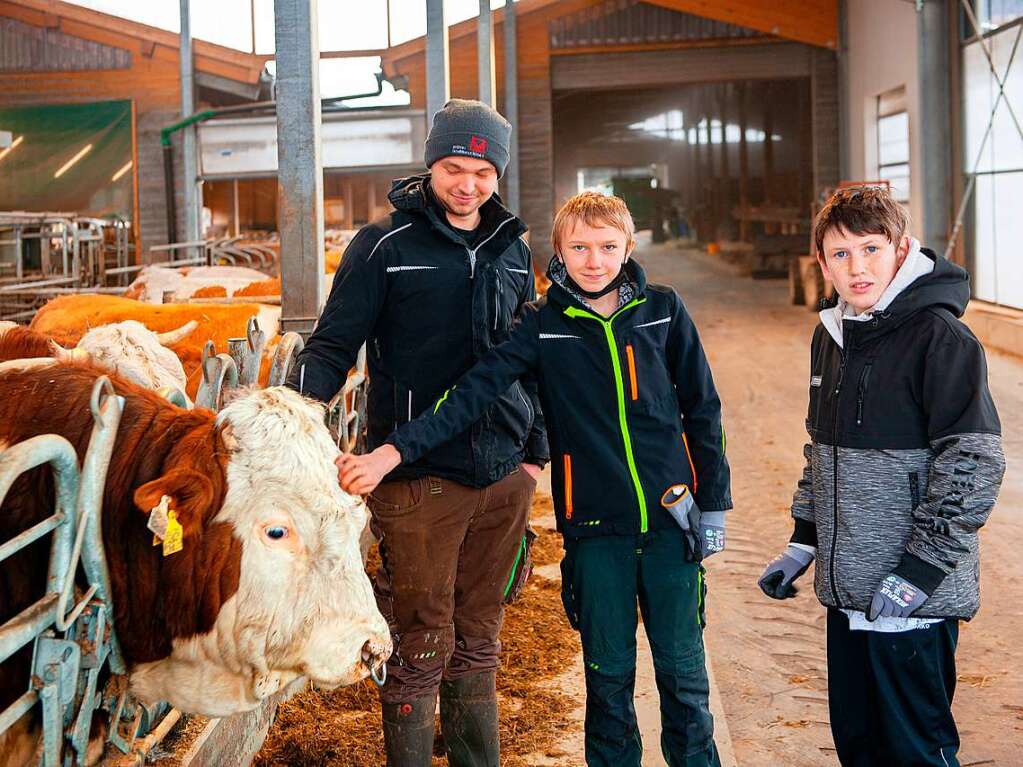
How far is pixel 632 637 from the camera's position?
299 cm

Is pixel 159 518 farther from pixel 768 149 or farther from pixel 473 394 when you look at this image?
pixel 768 149

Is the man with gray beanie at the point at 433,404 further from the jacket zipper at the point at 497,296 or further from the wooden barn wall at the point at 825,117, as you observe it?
the wooden barn wall at the point at 825,117

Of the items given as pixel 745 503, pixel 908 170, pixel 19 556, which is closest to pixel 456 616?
pixel 19 556

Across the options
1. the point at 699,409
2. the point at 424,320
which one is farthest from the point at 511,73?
the point at 699,409

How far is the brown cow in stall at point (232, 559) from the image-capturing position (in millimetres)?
2471

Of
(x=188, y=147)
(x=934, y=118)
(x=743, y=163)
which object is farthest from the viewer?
(x=743, y=163)

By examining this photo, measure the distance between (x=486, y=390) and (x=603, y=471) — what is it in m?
0.36

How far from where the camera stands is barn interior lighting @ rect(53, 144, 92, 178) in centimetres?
2134

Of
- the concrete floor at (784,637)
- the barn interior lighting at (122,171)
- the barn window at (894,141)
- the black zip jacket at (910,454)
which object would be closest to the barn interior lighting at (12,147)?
the barn interior lighting at (122,171)

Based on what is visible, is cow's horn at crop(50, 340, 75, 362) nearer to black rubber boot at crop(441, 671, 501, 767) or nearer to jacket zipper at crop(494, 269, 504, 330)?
jacket zipper at crop(494, 269, 504, 330)

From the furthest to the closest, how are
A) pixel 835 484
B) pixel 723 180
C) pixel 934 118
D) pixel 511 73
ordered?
1. pixel 723 180
2. pixel 511 73
3. pixel 934 118
4. pixel 835 484

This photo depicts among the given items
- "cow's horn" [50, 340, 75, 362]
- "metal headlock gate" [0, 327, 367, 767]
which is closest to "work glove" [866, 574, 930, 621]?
"metal headlock gate" [0, 327, 367, 767]

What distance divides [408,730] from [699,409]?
111 cm

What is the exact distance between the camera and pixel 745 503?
22.2 ft
